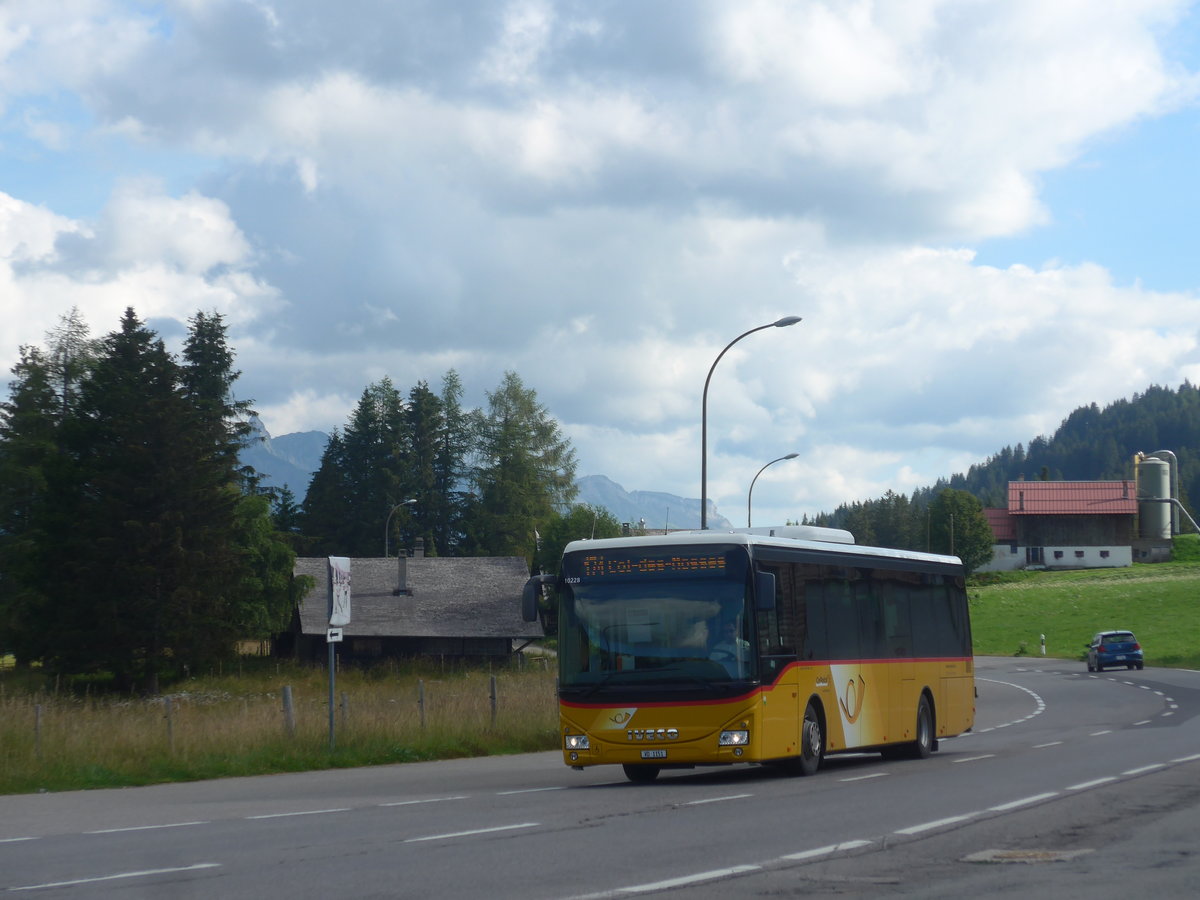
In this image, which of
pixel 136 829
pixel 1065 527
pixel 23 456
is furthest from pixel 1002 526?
pixel 136 829

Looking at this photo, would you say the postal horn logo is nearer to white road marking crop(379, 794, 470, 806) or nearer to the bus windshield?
the bus windshield

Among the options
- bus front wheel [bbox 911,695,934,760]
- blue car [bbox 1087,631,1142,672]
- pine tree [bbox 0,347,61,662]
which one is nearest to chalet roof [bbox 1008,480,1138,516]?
blue car [bbox 1087,631,1142,672]

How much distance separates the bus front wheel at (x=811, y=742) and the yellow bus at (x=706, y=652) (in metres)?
0.03

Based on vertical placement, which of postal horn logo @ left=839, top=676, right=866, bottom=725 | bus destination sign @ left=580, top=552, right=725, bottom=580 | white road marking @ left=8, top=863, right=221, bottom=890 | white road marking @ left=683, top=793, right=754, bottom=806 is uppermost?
bus destination sign @ left=580, top=552, right=725, bottom=580

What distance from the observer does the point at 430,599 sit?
71.6 meters

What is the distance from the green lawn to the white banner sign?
48.5 meters

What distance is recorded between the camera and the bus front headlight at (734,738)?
15.9 metres

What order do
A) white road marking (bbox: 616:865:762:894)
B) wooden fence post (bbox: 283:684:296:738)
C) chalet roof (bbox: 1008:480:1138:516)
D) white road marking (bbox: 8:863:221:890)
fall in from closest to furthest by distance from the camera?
white road marking (bbox: 616:865:762:894)
white road marking (bbox: 8:863:221:890)
wooden fence post (bbox: 283:684:296:738)
chalet roof (bbox: 1008:480:1138:516)

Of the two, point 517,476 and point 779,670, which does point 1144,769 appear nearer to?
point 779,670

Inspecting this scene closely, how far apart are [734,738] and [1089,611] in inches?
3271

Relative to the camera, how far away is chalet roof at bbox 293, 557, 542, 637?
67938 millimetres

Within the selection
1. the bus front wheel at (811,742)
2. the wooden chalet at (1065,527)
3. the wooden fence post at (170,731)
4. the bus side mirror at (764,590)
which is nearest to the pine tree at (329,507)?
the wooden chalet at (1065,527)

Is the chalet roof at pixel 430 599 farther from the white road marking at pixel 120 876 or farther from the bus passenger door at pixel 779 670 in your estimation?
the white road marking at pixel 120 876

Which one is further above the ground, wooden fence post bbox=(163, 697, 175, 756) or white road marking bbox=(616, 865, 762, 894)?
white road marking bbox=(616, 865, 762, 894)
